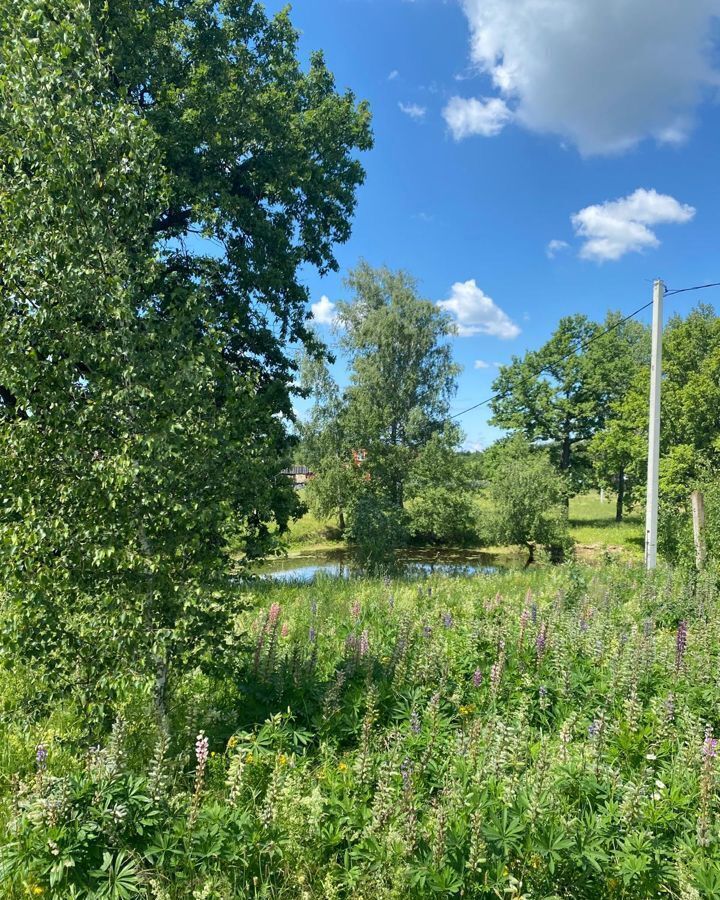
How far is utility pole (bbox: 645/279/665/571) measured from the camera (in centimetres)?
1282

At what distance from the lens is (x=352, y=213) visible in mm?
16281

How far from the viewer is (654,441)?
13.1 meters

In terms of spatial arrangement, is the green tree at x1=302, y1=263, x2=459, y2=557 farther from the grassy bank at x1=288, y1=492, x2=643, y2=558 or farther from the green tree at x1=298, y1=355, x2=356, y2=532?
the grassy bank at x1=288, y1=492, x2=643, y2=558

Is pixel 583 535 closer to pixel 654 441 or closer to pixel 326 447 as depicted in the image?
pixel 326 447

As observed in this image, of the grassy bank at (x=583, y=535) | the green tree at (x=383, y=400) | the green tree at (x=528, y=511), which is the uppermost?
the green tree at (x=383, y=400)

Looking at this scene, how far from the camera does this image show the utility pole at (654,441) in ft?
42.1

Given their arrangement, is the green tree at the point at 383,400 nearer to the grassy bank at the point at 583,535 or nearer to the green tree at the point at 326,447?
the green tree at the point at 326,447

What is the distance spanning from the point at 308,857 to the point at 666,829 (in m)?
2.06

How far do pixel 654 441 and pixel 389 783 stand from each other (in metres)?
12.4

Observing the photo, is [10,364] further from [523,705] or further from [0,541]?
[523,705]

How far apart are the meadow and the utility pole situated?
7571 millimetres

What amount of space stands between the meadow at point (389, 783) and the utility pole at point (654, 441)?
24.8 ft

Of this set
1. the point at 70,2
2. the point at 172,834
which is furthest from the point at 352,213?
the point at 172,834

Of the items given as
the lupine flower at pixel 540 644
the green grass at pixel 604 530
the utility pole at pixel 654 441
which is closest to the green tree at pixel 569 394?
the green grass at pixel 604 530
